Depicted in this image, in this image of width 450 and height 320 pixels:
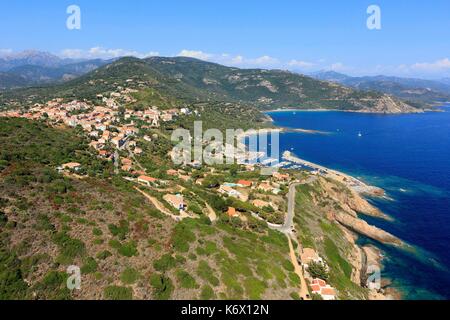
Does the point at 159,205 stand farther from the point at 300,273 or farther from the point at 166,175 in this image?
the point at 166,175

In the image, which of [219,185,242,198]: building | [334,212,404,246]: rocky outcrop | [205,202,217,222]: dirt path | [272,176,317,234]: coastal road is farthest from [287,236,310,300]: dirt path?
[334,212,404,246]: rocky outcrop

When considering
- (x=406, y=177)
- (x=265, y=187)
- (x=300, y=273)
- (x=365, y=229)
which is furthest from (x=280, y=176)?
(x=406, y=177)

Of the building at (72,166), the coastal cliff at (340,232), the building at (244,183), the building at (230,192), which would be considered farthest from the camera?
the building at (244,183)

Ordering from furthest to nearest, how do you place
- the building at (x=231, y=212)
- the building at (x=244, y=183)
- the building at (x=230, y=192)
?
the building at (x=244, y=183) → the building at (x=230, y=192) → the building at (x=231, y=212)

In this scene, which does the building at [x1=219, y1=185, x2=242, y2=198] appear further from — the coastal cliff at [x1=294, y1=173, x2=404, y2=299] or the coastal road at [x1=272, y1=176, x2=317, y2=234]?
the coastal cliff at [x1=294, y1=173, x2=404, y2=299]

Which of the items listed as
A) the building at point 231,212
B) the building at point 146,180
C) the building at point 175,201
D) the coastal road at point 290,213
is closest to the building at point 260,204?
the coastal road at point 290,213

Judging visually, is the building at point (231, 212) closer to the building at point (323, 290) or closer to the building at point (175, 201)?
the building at point (175, 201)

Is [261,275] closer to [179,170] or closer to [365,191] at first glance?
[179,170]

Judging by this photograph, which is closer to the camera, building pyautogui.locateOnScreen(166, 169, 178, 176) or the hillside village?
the hillside village
